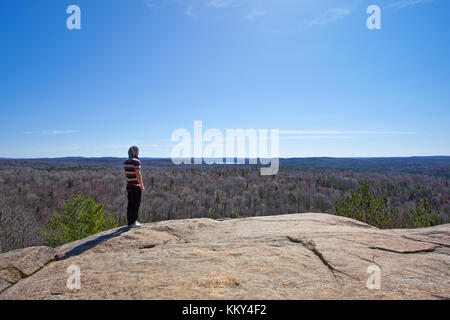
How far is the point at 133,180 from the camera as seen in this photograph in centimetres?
646

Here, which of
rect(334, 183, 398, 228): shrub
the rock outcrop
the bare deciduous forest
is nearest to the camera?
the rock outcrop

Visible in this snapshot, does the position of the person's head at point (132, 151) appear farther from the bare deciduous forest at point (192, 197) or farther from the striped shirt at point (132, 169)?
the bare deciduous forest at point (192, 197)

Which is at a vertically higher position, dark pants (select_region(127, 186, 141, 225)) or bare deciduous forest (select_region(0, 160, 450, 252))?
dark pants (select_region(127, 186, 141, 225))

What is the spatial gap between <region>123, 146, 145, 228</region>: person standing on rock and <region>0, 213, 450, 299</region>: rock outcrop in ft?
3.80

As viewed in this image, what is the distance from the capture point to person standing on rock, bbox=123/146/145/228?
6352 mm

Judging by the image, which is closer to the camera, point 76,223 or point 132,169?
point 132,169

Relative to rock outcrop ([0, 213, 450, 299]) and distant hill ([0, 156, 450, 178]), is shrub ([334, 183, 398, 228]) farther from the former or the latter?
distant hill ([0, 156, 450, 178])

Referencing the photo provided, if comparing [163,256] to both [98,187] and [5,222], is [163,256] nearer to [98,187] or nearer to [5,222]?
[5,222]

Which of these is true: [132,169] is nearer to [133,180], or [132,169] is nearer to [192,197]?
[133,180]

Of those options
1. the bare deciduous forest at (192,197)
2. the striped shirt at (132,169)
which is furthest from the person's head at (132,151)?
the bare deciduous forest at (192,197)

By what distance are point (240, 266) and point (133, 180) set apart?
4.02 metres

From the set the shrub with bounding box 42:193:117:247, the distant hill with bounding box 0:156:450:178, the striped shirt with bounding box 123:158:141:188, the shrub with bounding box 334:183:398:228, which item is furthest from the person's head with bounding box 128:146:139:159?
the distant hill with bounding box 0:156:450:178

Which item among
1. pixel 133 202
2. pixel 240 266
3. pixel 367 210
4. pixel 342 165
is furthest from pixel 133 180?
pixel 342 165

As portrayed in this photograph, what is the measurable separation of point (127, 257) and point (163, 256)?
0.60 meters
